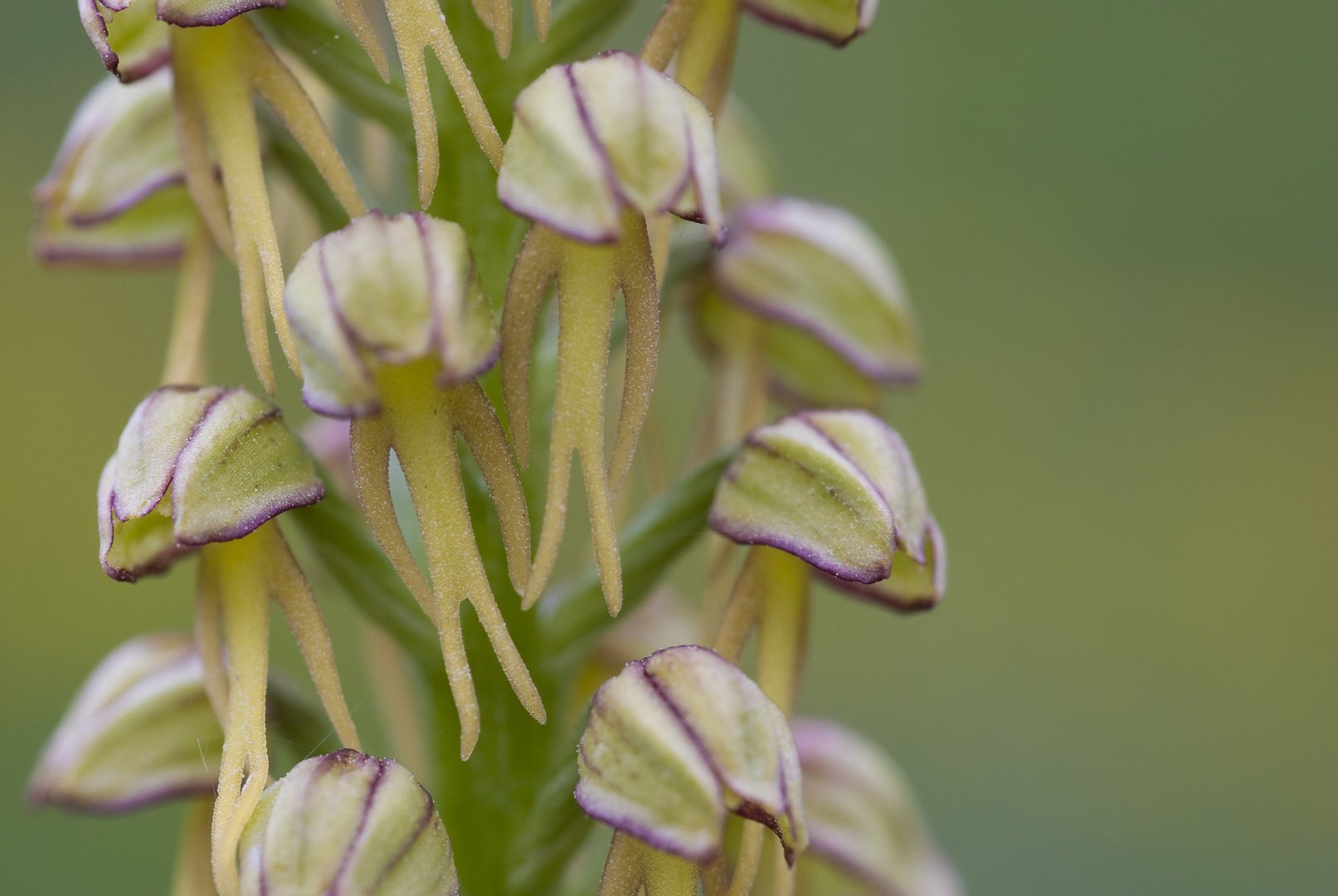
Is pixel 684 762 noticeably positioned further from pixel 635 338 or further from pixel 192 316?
pixel 192 316

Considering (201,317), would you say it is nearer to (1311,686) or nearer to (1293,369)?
(1311,686)

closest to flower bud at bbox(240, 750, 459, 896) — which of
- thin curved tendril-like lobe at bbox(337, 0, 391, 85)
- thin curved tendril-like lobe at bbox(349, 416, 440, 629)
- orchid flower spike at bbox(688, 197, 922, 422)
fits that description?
thin curved tendril-like lobe at bbox(349, 416, 440, 629)

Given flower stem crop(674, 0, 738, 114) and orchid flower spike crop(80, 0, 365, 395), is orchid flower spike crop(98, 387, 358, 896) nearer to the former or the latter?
orchid flower spike crop(80, 0, 365, 395)

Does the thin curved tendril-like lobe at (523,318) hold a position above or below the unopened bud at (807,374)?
above

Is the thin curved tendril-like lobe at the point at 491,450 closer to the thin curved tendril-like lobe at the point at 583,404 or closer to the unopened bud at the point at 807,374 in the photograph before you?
the thin curved tendril-like lobe at the point at 583,404

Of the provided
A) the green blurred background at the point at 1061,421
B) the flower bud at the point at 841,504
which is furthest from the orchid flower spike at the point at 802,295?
the green blurred background at the point at 1061,421
